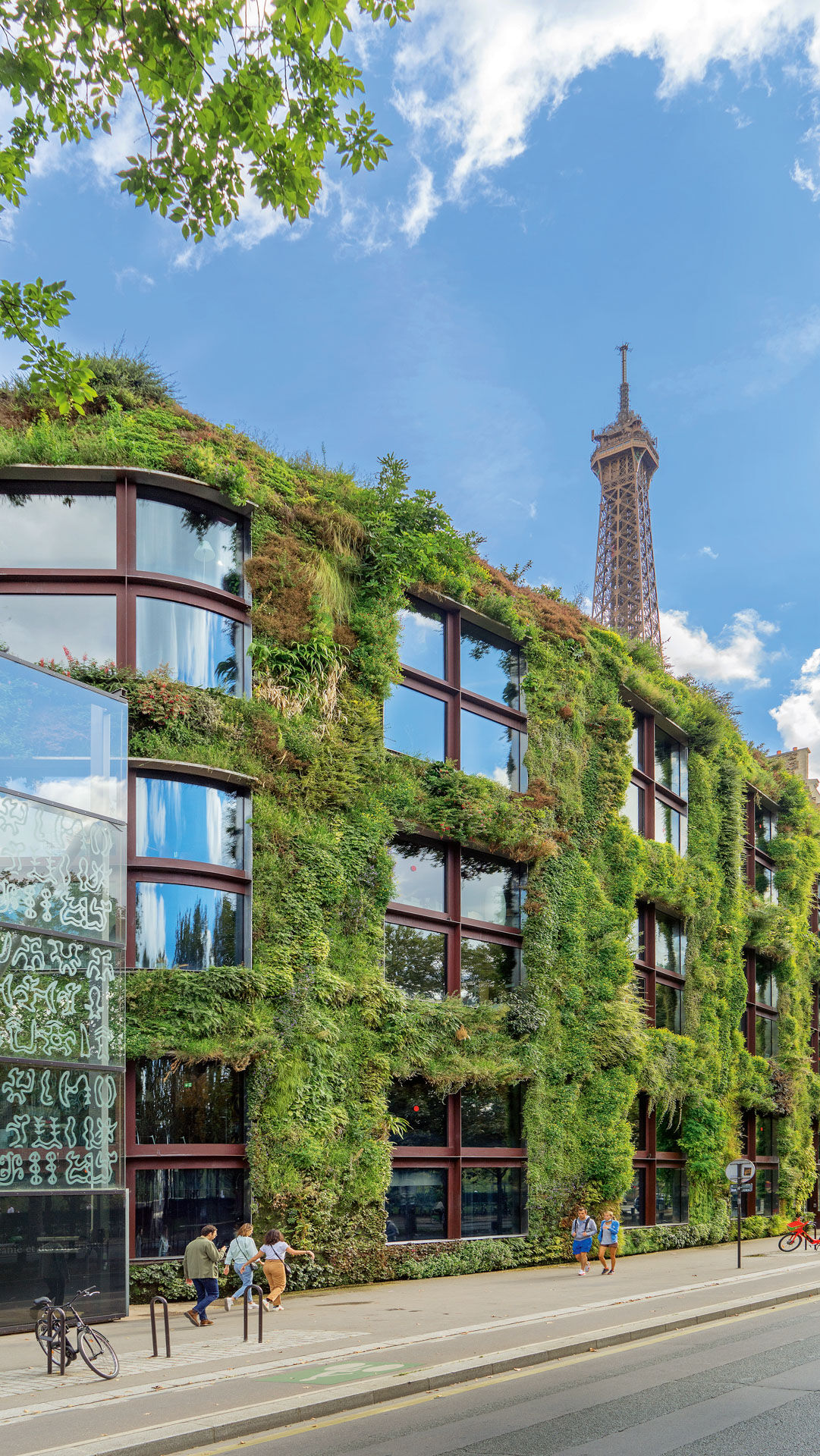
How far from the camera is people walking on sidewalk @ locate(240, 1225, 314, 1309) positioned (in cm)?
1869

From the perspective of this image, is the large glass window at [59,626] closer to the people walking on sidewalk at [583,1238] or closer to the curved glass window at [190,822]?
the curved glass window at [190,822]

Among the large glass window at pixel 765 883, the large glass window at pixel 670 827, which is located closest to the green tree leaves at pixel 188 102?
the large glass window at pixel 670 827

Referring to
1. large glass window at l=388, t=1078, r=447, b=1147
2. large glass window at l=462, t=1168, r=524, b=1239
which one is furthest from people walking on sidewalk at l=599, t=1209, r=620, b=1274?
large glass window at l=388, t=1078, r=447, b=1147

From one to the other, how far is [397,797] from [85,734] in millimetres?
8258

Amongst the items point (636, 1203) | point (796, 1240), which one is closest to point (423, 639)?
point (636, 1203)

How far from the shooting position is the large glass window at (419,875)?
86.4 ft

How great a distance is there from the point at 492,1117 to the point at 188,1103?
860 centimetres

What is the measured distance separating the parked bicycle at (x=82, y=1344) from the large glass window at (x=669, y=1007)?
2474 centimetres

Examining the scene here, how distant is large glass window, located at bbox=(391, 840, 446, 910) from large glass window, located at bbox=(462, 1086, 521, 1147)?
4131 mm

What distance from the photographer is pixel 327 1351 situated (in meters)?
14.4

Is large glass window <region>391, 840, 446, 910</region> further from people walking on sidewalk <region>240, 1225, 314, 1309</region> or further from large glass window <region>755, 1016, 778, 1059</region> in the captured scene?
large glass window <region>755, 1016, 778, 1059</region>

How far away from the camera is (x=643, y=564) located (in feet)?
288

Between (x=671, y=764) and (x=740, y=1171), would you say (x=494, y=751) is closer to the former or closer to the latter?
(x=671, y=764)

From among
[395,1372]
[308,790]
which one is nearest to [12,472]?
[308,790]
